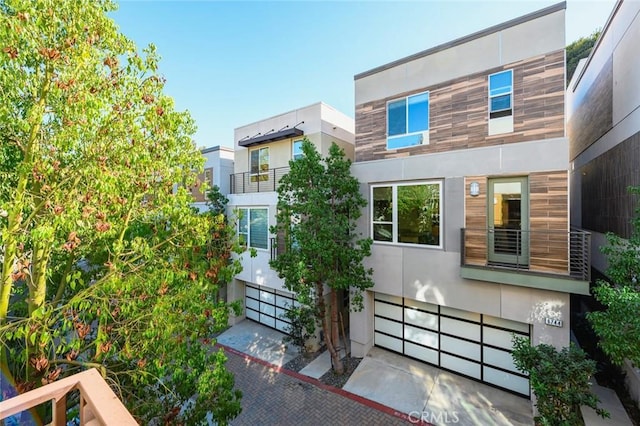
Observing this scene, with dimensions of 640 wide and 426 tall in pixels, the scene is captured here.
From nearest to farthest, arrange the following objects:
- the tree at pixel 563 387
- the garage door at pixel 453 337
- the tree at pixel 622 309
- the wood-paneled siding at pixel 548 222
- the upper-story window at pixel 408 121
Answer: the tree at pixel 622 309 < the tree at pixel 563 387 < the wood-paneled siding at pixel 548 222 < the garage door at pixel 453 337 < the upper-story window at pixel 408 121

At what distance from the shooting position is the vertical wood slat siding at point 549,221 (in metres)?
6.73

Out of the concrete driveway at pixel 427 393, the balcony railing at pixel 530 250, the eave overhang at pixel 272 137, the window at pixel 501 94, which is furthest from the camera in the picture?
the eave overhang at pixel 272 137

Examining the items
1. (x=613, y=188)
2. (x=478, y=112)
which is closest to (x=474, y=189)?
(x=478, y=112)

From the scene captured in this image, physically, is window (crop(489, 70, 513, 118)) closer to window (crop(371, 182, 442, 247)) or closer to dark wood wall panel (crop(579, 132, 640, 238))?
window (crop(371, 182, 442, 247))

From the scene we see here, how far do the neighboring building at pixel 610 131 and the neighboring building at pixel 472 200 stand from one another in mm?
1732

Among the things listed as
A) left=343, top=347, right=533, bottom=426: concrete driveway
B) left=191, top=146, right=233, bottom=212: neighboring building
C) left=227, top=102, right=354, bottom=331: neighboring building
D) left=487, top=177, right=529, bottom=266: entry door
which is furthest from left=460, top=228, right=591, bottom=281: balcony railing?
left=191, top=146, right=233, bottom=212: neighboring building

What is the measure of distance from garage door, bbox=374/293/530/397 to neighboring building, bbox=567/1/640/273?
12.4 ft

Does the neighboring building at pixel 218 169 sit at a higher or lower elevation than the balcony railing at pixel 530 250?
higher

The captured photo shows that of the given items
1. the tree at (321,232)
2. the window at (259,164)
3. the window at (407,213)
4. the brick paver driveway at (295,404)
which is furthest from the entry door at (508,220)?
the window at (259,164)

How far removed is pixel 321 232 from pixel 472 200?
430cm

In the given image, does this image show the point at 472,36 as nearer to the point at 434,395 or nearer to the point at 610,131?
the point at 610,131

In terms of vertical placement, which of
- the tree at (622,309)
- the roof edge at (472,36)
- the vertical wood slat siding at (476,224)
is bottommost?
the tree at (622,309)

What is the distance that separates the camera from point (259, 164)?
512 inches

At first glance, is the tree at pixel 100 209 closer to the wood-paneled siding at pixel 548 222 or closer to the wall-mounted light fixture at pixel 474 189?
the wall-mounted light fixture at pixel 474 189
